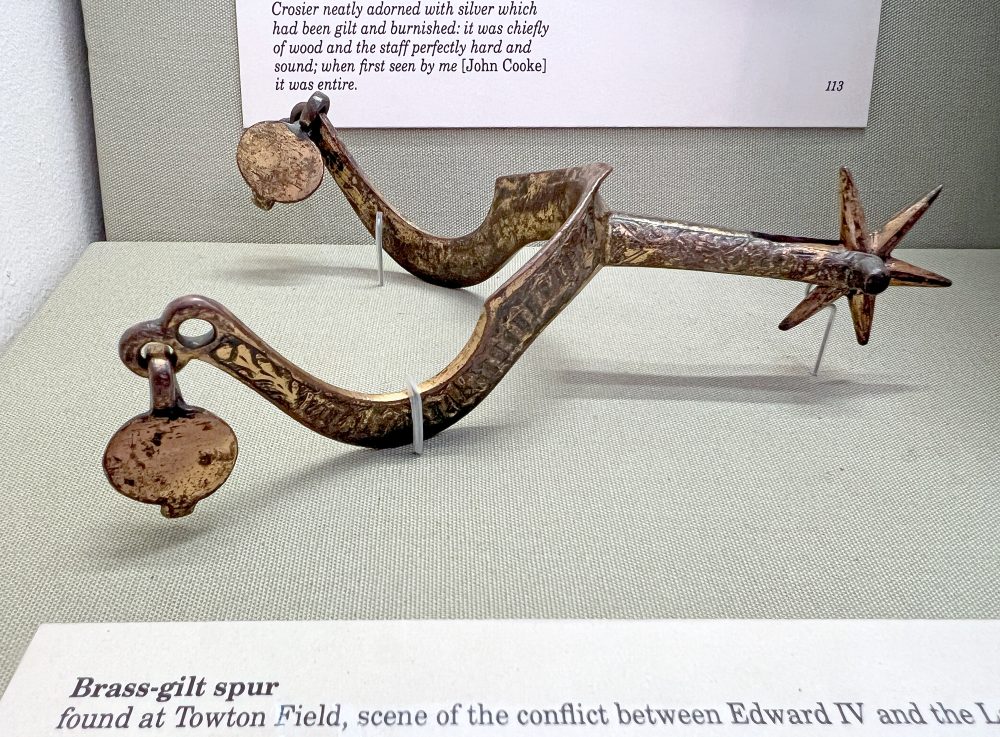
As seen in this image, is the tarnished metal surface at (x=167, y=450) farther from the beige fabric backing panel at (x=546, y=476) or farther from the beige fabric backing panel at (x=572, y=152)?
the beige fabric backing panel at (x=572, y=152)

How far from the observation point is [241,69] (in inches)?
77.6

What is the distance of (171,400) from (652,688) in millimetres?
569

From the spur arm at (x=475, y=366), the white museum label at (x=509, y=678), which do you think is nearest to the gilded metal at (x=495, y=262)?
the spur arm at (x=475, y=366)

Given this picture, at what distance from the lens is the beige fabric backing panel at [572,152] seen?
78.4 inches

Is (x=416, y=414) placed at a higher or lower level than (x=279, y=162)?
lower

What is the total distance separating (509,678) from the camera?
894mm

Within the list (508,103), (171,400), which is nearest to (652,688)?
(171,400)

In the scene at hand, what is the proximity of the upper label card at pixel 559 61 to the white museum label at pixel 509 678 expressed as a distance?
1.33m

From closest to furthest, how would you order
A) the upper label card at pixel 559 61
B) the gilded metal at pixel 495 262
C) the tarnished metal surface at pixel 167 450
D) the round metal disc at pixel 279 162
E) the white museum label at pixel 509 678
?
the white museum label at pixel 509 678
the tarnished metal surface at pixel 167 450
the gilded metal at pixel 495 262
the round metal disc at pixel 279 162
the upper label card at pixel 559 61

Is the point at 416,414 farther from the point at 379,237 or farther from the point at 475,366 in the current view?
the point at 379,237

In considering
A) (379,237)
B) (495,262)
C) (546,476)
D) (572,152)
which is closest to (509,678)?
(546,476)

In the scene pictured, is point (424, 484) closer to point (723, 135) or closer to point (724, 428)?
point (724, 428)

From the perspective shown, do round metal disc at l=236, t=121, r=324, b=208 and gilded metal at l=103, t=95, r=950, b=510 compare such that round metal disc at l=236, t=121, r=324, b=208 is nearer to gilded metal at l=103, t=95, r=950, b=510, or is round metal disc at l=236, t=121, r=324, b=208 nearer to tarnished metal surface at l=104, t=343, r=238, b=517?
gilded metal at l=103, t=95, r=950, b=510

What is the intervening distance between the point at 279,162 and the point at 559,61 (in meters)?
0.63
